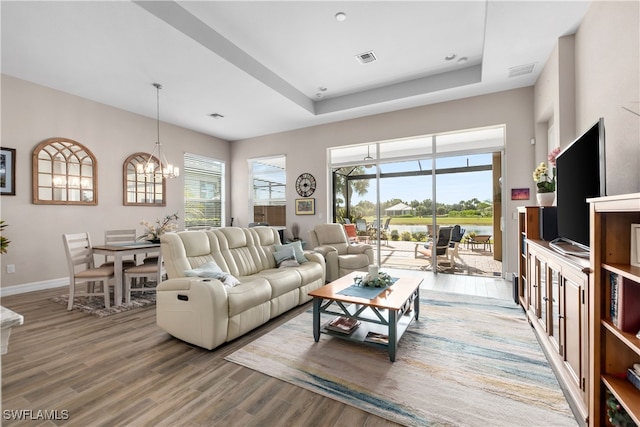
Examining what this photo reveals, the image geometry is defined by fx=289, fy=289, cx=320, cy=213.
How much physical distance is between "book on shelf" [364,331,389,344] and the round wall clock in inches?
166

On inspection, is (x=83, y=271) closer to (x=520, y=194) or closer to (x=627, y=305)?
(x=627, y=305)

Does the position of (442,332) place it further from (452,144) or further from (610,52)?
(452,144)

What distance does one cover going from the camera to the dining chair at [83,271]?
350cm

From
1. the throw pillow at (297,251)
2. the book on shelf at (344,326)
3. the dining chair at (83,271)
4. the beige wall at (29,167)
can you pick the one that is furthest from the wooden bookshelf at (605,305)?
the beige wall at (29,167)

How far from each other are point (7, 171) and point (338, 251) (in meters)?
4.90

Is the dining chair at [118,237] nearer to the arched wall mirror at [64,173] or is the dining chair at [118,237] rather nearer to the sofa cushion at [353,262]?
the arched wall mirror at [64,173]

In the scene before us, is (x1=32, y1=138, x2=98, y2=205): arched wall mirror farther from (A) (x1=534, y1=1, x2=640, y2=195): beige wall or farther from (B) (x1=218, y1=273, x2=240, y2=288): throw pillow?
(A) (x1=534, y1=1, x2=640, y2=195): beige wall

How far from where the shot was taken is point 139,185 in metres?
5.57

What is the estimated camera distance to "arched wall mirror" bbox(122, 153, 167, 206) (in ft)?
17.6

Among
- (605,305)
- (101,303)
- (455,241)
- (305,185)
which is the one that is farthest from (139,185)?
(605,305)

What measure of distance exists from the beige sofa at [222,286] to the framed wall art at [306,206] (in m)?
2.51

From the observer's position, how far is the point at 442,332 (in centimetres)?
280

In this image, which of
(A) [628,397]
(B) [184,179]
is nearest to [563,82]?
(A) [628,397]

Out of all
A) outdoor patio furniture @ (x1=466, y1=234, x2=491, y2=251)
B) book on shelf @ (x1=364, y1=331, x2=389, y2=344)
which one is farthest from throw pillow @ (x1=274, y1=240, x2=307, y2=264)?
outdoor patio furniture @ (x1=466, y1=234, x2=491, y2=251)
